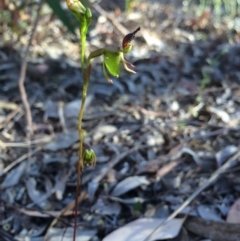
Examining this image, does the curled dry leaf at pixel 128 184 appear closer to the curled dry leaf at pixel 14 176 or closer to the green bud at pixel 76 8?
the curled dry leaf at pixel 14 176

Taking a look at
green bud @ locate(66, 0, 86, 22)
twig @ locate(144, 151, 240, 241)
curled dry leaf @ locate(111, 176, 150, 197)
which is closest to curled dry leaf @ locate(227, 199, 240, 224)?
twig @ locate(144, 151, 240, 241)

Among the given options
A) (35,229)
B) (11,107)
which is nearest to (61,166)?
(35,229)

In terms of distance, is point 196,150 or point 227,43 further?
point 227,43

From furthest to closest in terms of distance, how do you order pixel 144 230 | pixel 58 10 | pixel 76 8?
pixel 58 10
pixel 144 230
pixel 76 8

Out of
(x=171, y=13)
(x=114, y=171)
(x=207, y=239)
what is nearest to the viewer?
(x=207, y=239)

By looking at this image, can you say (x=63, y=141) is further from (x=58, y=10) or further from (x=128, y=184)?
(x=58, y=10)

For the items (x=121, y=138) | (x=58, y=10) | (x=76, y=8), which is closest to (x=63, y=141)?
(x=121, y=138)

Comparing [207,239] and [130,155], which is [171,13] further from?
[207,239]

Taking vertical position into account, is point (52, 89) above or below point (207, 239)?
above
